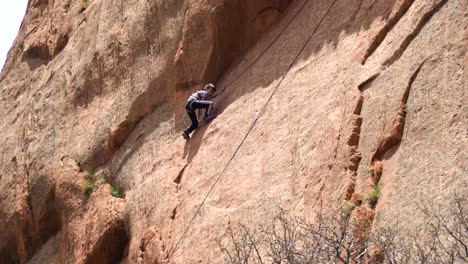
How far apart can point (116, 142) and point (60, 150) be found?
6.69 ft

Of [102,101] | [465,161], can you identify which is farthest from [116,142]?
[465,161]

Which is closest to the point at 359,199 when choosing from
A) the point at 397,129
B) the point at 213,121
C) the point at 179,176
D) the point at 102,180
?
the point at 397,129

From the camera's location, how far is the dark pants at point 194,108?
21422 mm

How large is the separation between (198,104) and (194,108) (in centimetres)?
11

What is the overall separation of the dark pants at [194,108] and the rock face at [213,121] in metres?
0.18

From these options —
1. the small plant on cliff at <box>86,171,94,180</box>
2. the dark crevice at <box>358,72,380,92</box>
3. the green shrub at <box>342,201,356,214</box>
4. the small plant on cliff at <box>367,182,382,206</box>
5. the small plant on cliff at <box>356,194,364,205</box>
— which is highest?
the dark crevice at <box>358,72,380,92</box>

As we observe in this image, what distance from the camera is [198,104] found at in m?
21.5

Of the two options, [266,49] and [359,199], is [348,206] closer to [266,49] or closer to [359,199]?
[359,199]

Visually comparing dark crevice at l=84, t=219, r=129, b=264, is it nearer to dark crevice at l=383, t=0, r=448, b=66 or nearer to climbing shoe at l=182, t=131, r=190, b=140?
climbing shoe at l=182, t=131, r=190, b=140

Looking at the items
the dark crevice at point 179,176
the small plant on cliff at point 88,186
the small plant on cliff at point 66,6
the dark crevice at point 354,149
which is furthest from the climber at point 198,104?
the small plant on cliff at point 66,6

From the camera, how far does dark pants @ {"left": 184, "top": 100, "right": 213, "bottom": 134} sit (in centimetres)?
2142

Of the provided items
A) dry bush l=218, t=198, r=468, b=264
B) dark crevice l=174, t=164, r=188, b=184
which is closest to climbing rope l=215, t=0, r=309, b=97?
dark crevice l=174, t=164, r=188, b=184

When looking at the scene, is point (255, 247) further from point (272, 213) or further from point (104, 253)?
point (104, 253)

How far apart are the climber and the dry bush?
4926mm
